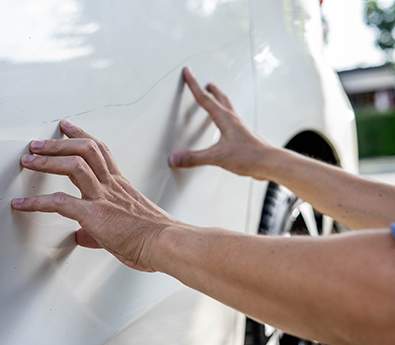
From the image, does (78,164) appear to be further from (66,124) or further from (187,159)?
(187,159)

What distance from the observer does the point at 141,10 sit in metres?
1.47

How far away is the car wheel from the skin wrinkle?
0.79m

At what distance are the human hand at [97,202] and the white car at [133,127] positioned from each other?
28mm

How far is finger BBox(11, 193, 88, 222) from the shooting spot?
117 centimetres

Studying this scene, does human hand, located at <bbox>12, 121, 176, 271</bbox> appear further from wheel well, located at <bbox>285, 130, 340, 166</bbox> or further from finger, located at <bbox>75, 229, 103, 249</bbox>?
wheel well, located at <bbox>285, 130, 340, 166</bbox>

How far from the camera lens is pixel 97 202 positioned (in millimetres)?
1260

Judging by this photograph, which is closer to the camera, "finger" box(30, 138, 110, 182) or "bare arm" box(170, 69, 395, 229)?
"finger" box(30, 138, 110, 182)

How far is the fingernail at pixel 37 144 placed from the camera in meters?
1.20

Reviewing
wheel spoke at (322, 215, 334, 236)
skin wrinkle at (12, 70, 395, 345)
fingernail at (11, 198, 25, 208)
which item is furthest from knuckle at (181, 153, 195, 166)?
wheel spoke at (322, 215, 334, 236)

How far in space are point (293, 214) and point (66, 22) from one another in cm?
124

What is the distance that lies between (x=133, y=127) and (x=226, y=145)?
46cm

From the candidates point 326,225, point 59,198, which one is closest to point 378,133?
point 326,225

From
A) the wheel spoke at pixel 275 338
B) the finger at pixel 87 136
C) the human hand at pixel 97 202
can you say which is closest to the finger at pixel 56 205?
the human hand at pixel 97 202

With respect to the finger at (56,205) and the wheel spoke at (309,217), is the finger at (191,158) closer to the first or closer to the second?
the finger at (56,205)
